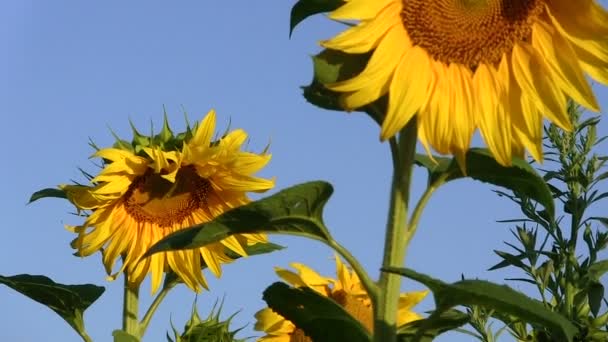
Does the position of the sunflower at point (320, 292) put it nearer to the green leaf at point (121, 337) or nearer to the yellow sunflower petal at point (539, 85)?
the green leaf at point (121, 337)

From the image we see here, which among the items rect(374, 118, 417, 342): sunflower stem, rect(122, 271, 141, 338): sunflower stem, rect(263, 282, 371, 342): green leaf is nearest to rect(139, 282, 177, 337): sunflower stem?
rect(122, 271, 141, 338): sunflower stem

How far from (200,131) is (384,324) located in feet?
6.75

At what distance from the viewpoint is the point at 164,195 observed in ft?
15.0

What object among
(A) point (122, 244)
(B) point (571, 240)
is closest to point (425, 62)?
(B) point (571, 240)

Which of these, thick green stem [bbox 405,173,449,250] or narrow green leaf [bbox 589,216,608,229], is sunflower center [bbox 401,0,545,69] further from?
narrow green leaf [bbox 589,216,608,229]

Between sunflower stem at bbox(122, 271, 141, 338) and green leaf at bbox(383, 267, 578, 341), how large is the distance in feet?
7.29

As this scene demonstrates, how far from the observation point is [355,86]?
2.41m

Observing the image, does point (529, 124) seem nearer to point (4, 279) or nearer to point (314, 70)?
point (314, 70)

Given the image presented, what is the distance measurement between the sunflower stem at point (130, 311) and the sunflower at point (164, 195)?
48 mm

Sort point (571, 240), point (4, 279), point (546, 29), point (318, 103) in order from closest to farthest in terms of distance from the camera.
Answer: point (318, 103) < point (546, 29) < point (571, 240) < point (4, 279)

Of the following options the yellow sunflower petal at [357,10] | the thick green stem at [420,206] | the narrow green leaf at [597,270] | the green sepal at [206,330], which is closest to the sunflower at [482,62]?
the yellow sunflower petal at [357,10]

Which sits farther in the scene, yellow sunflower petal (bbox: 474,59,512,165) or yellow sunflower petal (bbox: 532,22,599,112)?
yellow sunflower petal (bbox: 532,22,599,112)

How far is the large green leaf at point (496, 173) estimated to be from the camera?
2664 mm

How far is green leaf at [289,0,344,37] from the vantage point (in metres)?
2.62
